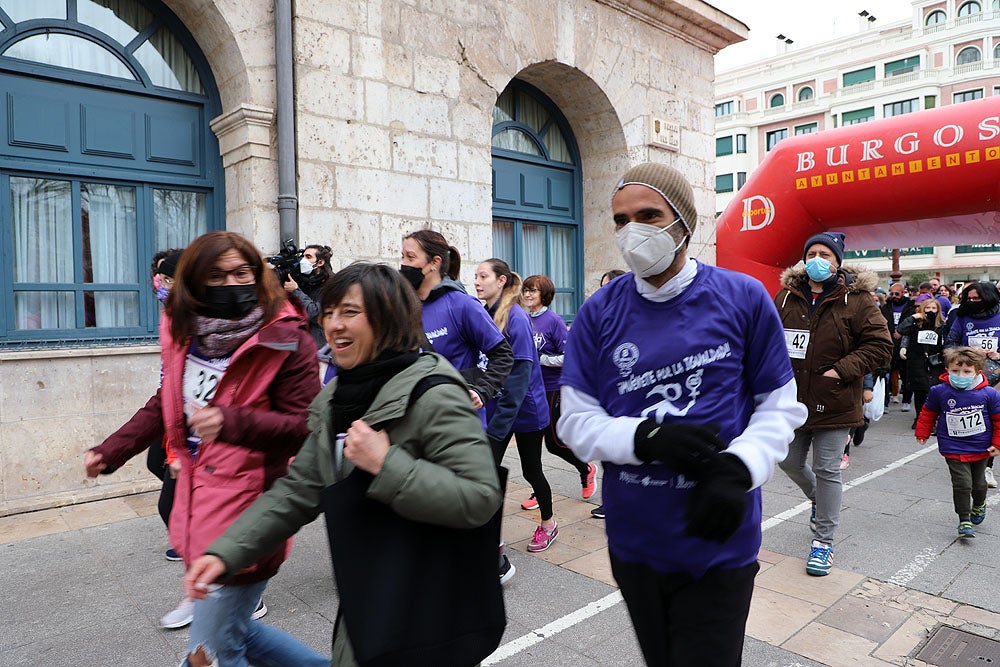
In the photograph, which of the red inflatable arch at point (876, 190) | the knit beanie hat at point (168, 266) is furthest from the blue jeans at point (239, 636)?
the red inflatable arch at point (876, 190)

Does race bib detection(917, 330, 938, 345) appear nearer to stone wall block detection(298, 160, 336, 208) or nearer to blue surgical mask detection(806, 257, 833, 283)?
blue surgical mask detection(806, 257, 833, 283)

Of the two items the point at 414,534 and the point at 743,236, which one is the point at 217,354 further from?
the point at 743,236

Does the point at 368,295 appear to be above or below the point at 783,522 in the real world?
above

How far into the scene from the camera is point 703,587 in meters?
1.74

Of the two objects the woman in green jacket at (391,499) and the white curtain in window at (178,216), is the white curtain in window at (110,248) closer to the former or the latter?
the white curtain in window at (178,216)

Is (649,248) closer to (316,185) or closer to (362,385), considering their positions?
(362,385)

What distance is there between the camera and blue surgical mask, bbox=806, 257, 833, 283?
13.0ft

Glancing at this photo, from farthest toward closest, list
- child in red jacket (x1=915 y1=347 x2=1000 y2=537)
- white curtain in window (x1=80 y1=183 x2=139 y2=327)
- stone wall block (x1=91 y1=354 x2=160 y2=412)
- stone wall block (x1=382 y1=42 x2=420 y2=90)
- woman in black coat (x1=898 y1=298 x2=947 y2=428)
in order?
woman in black coat (x1=898 y1=298 x2=947 y2=428)
stone wall block (x1=382 y1=42 x2=420 y2=90)
white curtain in window (x1=80 y1=183 x2=139 y2=327)
stone wall block (x1=91 y1=354 x2=160 y2=412)
child in red jacket (x1=915 y1=347 x2=1000 y2=537)

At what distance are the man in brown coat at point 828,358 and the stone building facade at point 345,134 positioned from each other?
428 cm

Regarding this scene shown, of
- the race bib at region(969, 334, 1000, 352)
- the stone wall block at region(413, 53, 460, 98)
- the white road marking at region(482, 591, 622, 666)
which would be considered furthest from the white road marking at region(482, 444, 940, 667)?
the stone wall block at region(413, 53, 460, 98)

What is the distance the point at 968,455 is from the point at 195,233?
21.4ft

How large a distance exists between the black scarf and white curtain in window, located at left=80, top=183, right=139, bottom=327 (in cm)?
527

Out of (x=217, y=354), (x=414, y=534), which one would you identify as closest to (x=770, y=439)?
(x=414, y=534)

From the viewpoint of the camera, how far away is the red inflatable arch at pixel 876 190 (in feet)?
24.1
